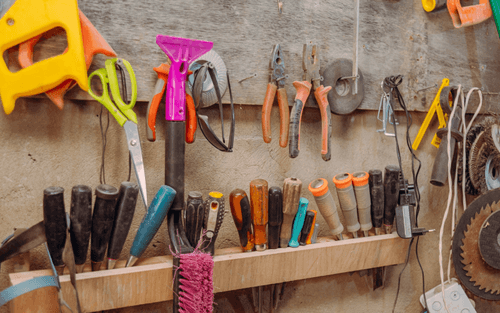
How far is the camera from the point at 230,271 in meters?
0.70

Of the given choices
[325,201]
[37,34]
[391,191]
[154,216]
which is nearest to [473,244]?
[391,191]

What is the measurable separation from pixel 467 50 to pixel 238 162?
780mm

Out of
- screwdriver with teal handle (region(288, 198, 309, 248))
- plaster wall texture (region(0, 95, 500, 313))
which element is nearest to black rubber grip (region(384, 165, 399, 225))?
plaster wall texture (region(0, 95, 500, 313))

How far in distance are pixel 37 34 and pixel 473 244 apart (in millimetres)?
1039

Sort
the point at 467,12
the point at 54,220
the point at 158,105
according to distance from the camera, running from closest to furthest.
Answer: the point at 54,220, the point at 158,105, the point at 467,12

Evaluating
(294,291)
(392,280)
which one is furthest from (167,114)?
(392,280)

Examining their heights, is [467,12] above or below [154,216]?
above

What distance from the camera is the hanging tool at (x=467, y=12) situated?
0.90m

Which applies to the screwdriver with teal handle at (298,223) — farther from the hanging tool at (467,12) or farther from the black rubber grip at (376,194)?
the hanging tool at (467,12)

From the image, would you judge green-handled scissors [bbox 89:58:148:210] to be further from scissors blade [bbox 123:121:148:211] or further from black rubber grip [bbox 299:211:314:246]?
black rubber grip [bbox 299:211:314:246]

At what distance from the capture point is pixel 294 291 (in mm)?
879

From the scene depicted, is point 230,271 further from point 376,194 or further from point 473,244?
point 473,244

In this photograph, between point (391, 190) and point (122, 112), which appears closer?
point (122, 112)

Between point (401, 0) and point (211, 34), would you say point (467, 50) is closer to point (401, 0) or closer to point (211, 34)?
point (401, 0)
